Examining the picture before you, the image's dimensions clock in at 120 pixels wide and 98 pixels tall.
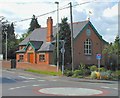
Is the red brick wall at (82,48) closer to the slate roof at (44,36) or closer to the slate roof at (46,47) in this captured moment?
the slate roof at (44,36)

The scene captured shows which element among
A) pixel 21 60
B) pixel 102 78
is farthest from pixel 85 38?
pixel 102 78

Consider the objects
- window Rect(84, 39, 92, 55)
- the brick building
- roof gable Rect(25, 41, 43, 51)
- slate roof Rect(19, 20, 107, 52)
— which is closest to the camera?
the brick building

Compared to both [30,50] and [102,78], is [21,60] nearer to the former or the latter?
[30,50]

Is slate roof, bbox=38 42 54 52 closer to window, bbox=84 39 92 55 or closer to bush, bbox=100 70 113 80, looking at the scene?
Result: window, bbox=84 39 92 55

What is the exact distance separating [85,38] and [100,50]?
3.45m

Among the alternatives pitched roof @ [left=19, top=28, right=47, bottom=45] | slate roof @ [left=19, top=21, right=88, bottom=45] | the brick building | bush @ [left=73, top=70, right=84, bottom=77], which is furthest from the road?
pitched roof @ [left=19, top=28, right=47, bottom=45]

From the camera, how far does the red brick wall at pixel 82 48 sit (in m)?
46.3

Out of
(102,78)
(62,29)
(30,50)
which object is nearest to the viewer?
(102,78)

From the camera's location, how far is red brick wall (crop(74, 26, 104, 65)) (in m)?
46.3

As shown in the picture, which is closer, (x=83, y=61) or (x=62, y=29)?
(x=62, y=29)

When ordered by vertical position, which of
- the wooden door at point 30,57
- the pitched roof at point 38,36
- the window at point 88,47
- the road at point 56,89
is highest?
the pitched roof at point 38,36

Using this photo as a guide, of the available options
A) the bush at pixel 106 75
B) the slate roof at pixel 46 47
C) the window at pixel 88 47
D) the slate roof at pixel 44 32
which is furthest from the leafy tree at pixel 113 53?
the bush at pixel 106 75

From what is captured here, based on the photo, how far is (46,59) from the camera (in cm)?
4738

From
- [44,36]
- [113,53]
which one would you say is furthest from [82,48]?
[44,36]
